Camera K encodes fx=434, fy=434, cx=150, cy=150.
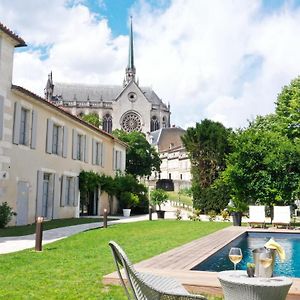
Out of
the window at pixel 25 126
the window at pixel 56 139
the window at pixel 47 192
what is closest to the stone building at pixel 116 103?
the window at pixel 56 139

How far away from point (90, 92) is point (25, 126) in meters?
79.6

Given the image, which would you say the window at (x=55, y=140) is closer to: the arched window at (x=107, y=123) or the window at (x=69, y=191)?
the window at (x=69, y=191)

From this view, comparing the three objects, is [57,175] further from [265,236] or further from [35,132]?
[265,236]

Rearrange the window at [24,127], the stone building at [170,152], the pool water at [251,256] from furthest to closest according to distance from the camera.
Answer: the stone building at [170,152] → the window at [24,127] → the pool water at [251,256]

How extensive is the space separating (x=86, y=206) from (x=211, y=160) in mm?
11774

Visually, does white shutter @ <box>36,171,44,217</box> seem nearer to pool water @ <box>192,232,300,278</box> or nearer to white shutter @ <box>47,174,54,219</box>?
white shutter @ <box>47,174,54,219</box>

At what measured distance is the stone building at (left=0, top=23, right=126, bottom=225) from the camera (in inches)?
632

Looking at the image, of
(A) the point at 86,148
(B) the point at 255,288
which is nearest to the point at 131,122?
(A) the point at 86,148

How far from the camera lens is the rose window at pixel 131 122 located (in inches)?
3595

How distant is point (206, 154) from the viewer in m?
33.8

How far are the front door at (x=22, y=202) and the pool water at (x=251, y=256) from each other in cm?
842

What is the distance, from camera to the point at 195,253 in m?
9.16

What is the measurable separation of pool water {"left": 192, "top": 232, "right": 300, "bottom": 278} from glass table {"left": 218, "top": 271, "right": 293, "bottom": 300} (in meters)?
3.51

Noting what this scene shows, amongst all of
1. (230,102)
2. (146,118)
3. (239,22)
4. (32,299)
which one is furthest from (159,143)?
(32,299)
